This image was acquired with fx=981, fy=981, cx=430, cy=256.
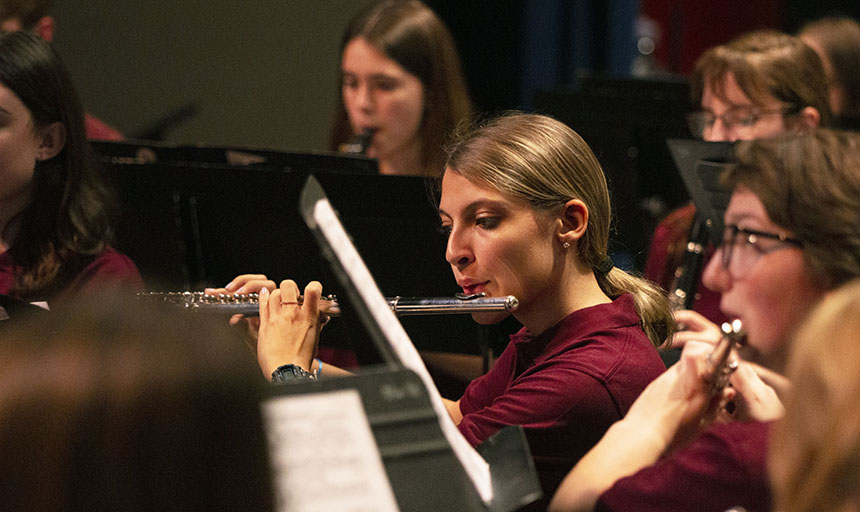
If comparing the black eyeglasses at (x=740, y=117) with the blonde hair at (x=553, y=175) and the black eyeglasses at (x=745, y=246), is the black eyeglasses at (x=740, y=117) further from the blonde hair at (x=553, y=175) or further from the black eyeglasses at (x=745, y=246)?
the black eyeglasses at (x=745, y=246)

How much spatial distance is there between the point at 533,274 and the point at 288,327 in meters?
→ 0.45

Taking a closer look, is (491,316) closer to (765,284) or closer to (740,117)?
(765,284)

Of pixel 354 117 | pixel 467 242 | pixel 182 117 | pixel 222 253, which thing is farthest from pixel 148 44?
pixel 467 242

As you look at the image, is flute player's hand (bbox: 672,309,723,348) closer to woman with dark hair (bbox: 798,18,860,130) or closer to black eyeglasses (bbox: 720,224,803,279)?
black eyeglasses (bbox: 720,224,803,279)

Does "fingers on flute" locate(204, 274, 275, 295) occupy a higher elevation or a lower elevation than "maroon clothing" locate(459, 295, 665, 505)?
higher

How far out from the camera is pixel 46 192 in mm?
2240

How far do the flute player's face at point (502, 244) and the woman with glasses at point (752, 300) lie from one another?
336mm

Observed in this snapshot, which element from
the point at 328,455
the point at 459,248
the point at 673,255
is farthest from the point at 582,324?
the point at 673,255

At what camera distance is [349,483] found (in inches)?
40.3

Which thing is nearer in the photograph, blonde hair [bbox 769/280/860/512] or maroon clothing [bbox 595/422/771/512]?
blonde hair [bbox 769/280/860/512]

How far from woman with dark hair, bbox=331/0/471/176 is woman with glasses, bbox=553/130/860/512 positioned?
1.66 m

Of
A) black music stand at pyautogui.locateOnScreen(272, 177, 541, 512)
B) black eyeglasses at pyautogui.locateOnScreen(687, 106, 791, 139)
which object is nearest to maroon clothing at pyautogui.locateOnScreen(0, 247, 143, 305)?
black music stand at pyautogui.locateOnScreen(272, 177, 541, 512)

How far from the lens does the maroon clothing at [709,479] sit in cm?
113

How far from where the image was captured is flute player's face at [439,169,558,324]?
172 centimetres
